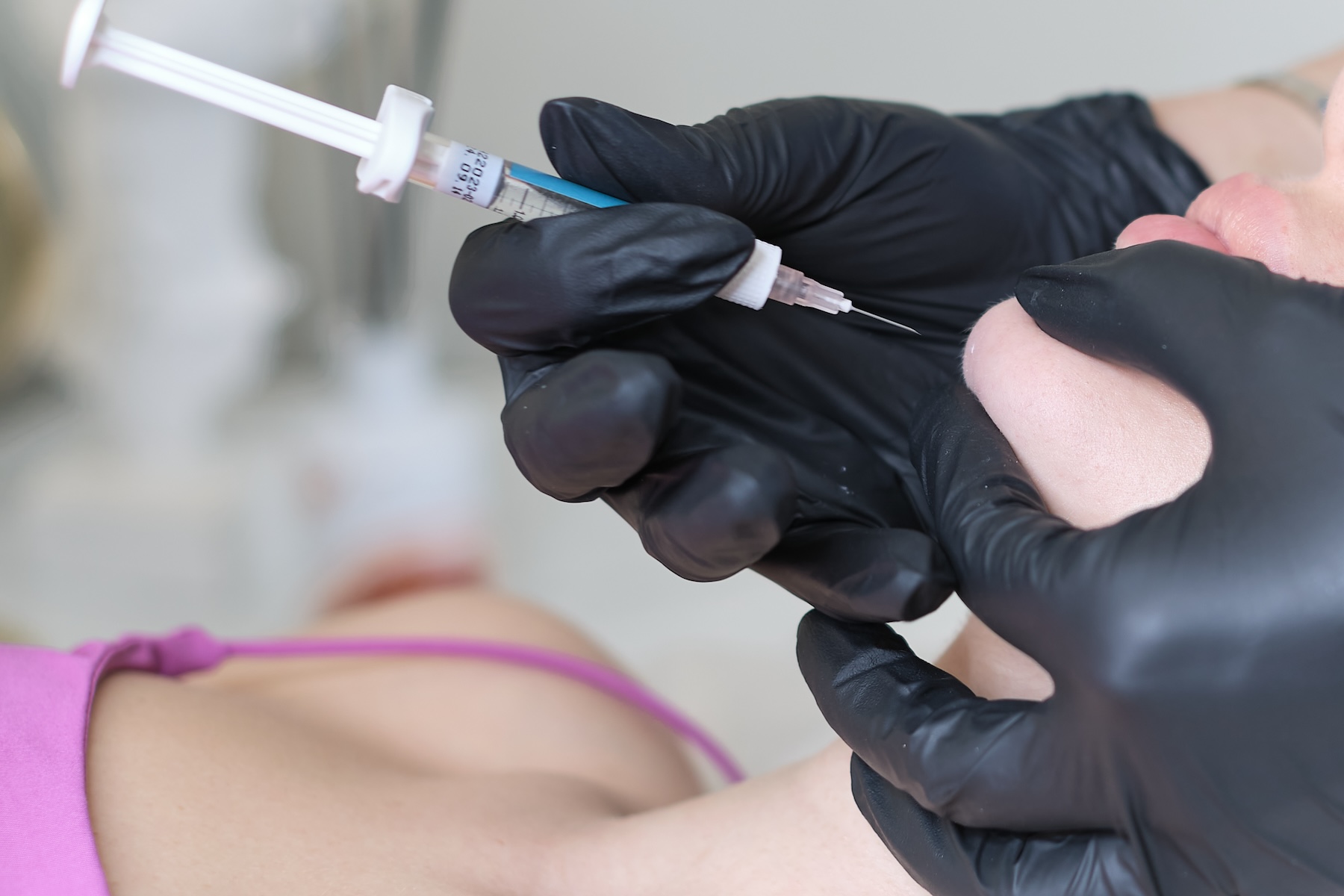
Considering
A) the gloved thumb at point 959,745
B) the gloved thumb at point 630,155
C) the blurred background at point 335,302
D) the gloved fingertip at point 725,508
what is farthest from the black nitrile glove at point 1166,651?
the blurred background at point 335,302

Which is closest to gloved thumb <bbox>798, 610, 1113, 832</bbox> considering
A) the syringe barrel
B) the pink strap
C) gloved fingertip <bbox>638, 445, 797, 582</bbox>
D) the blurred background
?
gloved fingertip <bbox>638, 445, 797, 582</bbox>

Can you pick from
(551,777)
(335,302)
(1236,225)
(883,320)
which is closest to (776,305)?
(883,320)

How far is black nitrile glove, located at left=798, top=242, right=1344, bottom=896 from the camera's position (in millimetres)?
455

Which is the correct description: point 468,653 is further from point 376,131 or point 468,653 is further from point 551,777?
point 376,131

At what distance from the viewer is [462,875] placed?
2.21 ft

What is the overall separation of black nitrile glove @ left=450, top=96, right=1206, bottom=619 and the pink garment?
0.35 metres

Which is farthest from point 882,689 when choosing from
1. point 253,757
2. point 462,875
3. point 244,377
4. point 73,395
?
point 73,395

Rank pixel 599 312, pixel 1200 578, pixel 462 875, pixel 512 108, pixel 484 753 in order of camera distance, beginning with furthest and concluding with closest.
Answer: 1. pixel 512 108
2. pixel 484 753
3. pixel 462 875
4. pixel 599 312
5. pixel 1200 578

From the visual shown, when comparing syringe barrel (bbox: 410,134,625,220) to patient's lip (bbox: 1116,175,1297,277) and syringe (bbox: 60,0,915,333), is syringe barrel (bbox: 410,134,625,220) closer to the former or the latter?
syringe (bbox: 60,0,915,333)

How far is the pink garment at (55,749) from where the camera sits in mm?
575

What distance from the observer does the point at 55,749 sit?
2.04 feet

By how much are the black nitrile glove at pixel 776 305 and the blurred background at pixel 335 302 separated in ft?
1.31

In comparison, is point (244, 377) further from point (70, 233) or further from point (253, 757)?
point (253, 757)

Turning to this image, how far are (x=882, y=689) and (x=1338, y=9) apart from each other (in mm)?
1502
